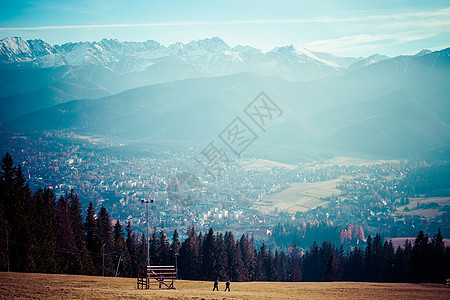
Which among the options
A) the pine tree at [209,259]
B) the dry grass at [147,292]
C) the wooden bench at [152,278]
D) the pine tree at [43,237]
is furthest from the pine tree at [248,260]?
the wooden bench at [152,278]

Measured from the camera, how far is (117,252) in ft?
211

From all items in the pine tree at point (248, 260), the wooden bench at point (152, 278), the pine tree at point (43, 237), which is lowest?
the pine tree at point (248, 260)

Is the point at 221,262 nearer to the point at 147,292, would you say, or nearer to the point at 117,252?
the point at 117,252

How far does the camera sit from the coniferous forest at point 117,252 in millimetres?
47906

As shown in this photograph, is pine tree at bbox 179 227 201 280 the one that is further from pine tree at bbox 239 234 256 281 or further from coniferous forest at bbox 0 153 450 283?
pine tree at bbox 239 234 256 281

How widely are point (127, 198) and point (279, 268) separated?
4244 inches

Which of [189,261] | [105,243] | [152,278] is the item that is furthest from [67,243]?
[152,278]

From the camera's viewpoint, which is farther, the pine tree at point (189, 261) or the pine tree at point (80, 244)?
the pine tree at point (189, 261)

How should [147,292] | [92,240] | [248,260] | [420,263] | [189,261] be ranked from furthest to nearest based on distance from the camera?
[248,260] → [189,261] → [420,263] → [92,240] → [147,292]

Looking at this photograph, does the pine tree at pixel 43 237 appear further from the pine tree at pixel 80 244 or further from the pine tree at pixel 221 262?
the pine tree at pixel 221 262

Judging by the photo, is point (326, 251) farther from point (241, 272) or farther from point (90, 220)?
point (90, 220)

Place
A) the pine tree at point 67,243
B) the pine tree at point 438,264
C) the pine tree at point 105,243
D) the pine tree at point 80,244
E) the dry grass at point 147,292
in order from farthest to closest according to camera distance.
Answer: the pine tree at point 105,243, the pine tree at point 438,264, the pine tree at point 80,244, the pine tree at point 67,243, the dry grass at point 147,292

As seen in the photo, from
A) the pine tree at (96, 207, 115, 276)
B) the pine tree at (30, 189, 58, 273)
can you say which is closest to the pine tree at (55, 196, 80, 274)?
the pine tree at (30, 189, 58, 273)

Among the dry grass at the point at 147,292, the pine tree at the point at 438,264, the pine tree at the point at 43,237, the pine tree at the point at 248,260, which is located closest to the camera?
the dry grass at the point at 147,292
